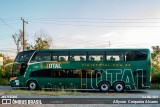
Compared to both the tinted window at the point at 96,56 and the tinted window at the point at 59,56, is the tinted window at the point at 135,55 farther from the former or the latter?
the tinted window at the point at 59,56

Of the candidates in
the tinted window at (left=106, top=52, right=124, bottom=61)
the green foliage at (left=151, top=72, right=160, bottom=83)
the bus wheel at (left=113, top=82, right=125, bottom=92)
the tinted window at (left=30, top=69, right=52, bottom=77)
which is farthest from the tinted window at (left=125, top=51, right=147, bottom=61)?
the green foliage at (left=151, top=72, right=160, bottom=83)

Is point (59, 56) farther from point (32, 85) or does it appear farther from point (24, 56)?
point (32, 85)

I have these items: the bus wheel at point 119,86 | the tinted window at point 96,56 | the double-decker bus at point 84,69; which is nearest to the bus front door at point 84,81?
the double-decker bus at point 84,69

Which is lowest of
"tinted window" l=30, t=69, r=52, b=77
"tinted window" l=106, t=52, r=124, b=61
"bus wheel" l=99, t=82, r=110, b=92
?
"bus wheel" l=99, t=82, r=110, b=92

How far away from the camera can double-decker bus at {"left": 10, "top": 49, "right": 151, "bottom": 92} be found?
21.3 m

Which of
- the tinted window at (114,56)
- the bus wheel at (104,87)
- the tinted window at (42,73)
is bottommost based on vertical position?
the bus wheel at (104,87)

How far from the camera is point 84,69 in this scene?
2181 cm

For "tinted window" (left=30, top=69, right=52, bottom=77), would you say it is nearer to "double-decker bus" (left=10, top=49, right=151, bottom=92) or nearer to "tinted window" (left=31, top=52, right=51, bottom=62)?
"double-decker bus" (left=10, top=49, right=151, bottom=92)

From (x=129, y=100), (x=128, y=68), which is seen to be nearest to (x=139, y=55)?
(x=128, y=68)

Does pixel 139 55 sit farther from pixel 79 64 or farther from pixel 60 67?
pixel 60 67

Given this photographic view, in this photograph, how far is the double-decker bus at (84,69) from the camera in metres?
21.3

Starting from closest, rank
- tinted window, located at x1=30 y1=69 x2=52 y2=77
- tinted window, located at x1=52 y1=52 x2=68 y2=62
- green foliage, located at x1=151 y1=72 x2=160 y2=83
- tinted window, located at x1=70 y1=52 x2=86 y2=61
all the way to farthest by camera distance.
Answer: tinted window, located at x1=70 y1=52 x2=86 y2=61 → tinted window, located at x1=52 y1=52 x2=68 y2=62 → tinted window, located at x1=30 y1=69 x2=52 y2=77 → green foliage, located at x1=151 y1=72 x2=160 y2=83

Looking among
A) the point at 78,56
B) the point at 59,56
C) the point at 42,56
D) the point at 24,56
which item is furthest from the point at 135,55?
the point at 24,56

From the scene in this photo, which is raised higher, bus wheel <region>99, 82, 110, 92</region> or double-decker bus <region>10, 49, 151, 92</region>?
double-decker bus <region>10, 49, 151, 92</region>
